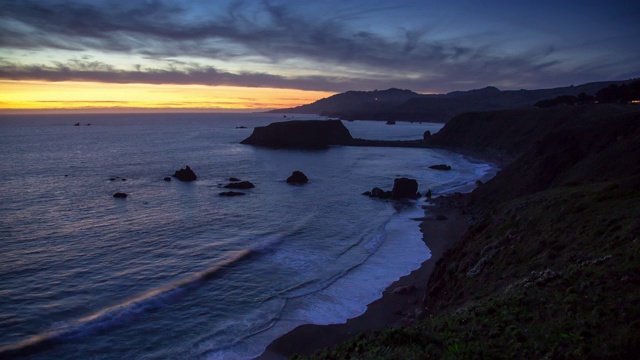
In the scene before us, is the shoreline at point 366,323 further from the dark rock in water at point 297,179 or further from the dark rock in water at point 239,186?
the dark rock in water at point 297,179

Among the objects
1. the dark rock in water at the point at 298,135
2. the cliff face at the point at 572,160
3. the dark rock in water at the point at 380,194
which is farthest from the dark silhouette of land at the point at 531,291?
the dark rock in water at the point at 298,135

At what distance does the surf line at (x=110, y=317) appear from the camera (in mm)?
18719

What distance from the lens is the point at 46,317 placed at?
21375 mm

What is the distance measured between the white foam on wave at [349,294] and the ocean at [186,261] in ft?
0.32

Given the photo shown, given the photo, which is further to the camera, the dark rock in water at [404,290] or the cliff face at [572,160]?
the cliff face at [572,160]

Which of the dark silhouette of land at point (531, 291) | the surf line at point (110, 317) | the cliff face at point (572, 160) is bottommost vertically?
the surf line at point (110, 317)

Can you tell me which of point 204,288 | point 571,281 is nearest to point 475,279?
point 571,281

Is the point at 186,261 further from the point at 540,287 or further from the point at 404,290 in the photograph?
the point at 540,287

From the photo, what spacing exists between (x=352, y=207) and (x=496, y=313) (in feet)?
121

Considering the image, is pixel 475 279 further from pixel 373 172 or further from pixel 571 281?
pixel 373 172

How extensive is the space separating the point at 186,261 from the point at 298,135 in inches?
4375

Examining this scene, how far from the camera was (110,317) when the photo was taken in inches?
841

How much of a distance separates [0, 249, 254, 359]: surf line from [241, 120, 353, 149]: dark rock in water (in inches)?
4377

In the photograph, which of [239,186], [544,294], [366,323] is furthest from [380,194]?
[544,294]
